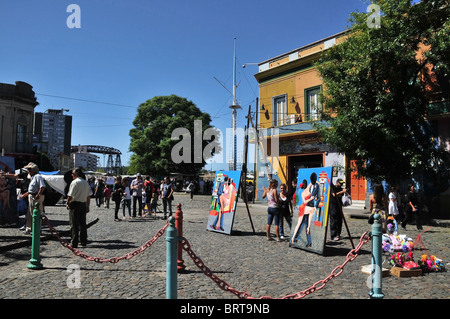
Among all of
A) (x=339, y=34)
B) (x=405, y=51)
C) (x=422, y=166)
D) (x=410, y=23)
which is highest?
(x=339, y=34)

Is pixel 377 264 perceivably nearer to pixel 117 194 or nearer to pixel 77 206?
pixel 77 206

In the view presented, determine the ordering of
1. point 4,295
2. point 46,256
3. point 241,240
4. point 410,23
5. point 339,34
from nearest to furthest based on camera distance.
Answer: point 4,295 → point 46,256 → point 241,240 → point 410,23 → point 339,34

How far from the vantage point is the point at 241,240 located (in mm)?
9344

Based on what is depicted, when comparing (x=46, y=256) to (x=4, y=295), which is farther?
(x=46, y=256)

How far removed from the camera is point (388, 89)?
47.9 feet

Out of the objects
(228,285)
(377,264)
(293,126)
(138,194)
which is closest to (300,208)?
(377,264)

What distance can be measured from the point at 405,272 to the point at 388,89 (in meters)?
11.0

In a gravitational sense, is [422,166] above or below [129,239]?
above

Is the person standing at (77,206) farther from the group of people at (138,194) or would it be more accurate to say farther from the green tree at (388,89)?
the green tree at (388,89)

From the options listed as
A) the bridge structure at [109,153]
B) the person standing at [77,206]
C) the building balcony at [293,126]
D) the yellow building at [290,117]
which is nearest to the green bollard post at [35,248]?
the person standing at [77,206]

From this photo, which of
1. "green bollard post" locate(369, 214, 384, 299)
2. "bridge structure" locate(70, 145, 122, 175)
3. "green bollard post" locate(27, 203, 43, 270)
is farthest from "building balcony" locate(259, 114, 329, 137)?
"bridge structure" locate(70, 145, 122, 175)

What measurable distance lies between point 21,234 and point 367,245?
923 cm
